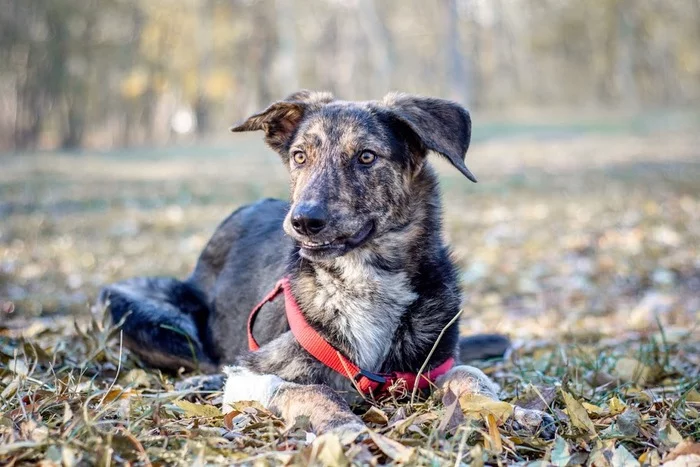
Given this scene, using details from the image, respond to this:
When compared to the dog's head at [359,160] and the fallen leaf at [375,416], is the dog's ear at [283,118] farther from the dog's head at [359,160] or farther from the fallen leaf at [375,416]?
the fallen leaf at [375,416]

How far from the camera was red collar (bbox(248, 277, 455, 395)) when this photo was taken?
3.75 metres

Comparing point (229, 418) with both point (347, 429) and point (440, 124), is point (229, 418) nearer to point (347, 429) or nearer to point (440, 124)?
point (347, 429)

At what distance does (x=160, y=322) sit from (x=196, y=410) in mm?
1681

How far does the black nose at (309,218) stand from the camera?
369 centimetres

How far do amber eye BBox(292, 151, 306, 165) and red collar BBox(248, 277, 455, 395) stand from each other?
0.88 meters

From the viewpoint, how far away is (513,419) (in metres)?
3.40

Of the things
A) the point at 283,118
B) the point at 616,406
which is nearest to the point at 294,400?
the point at 616,406

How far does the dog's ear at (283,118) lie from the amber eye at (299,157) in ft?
0.98

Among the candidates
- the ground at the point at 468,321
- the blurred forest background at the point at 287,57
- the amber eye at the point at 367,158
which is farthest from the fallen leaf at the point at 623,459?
the blurred forest background at the point at 287,57

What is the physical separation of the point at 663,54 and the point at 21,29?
49365mm

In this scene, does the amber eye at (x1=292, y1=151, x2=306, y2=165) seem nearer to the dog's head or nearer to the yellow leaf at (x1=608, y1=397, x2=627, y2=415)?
the dog's head

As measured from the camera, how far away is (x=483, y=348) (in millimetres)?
5230

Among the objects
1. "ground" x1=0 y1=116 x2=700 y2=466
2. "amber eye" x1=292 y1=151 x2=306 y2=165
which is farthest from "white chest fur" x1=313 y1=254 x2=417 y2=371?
"amber eye" x1=292 y1=151 x2=306 y2=165

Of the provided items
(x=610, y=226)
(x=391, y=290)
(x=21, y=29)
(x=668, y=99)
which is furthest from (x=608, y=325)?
(x=668, y=99)
